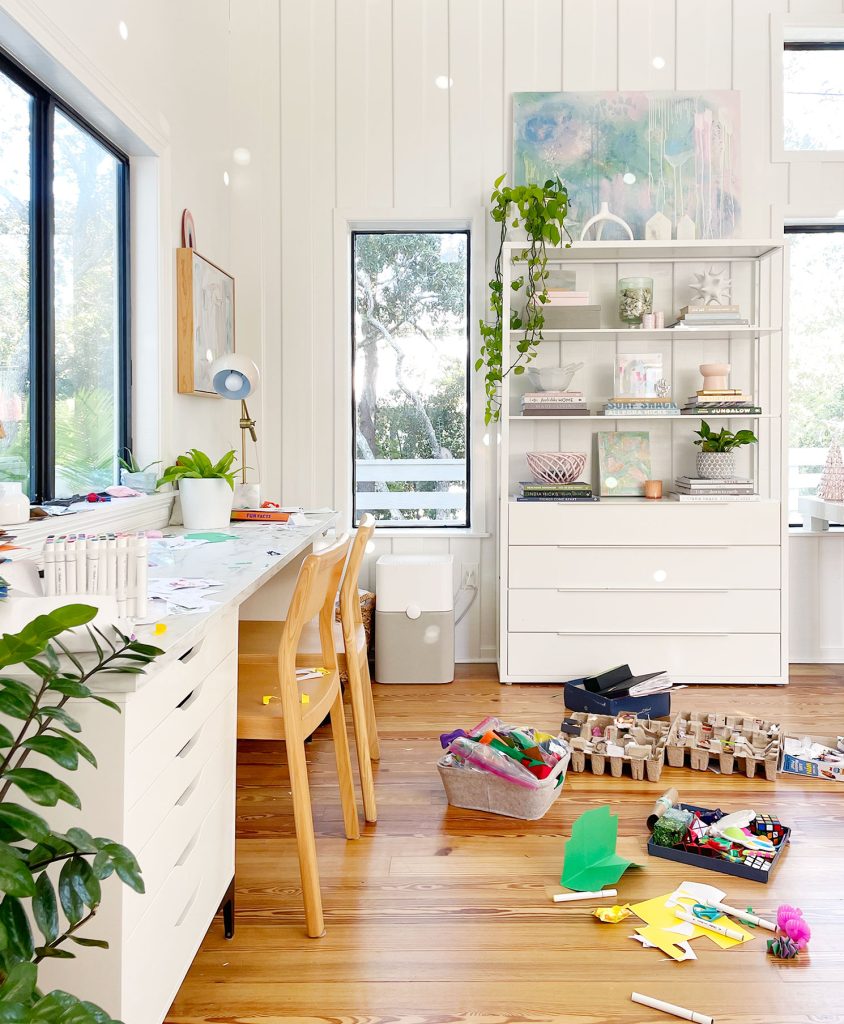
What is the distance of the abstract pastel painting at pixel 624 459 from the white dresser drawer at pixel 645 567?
1.34ft

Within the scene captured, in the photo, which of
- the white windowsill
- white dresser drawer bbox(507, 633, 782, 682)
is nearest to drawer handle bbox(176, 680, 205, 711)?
the white windowsill

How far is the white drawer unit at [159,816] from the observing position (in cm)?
112

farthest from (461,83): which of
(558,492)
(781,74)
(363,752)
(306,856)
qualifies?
(306,856)

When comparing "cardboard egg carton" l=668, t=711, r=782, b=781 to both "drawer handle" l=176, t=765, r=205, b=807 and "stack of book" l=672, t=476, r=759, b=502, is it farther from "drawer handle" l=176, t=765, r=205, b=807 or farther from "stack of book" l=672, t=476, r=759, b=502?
"drawer handle" l=176, t=765, r=205, b=807

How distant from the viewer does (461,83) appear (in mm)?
3961

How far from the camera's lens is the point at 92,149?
271cm

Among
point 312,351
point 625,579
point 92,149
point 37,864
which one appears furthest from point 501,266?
point 37,864

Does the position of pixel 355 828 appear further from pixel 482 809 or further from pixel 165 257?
pixel 165 257

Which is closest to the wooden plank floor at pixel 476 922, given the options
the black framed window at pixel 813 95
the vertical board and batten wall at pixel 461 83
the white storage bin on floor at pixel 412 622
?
the white storage bin on floor at pixel 412 622

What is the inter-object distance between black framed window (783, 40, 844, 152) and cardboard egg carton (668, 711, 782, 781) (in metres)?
2.67

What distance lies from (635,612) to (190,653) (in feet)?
8.35

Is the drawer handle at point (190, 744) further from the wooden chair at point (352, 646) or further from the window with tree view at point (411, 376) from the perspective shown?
the window with tree view at point (411, 376)

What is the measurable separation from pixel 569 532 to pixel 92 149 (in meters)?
2.22

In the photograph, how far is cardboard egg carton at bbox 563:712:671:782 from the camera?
2.63 metres
